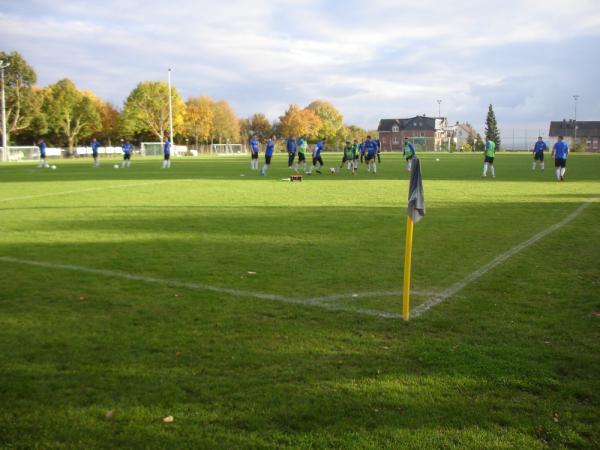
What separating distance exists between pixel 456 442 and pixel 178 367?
2.29 metres

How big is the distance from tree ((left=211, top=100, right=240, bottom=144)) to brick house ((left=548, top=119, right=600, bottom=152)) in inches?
2727

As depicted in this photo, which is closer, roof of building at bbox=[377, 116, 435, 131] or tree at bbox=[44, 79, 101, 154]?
tree at bbox=[44, 79, 101, 154]

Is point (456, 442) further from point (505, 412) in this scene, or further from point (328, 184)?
point (328, 184)

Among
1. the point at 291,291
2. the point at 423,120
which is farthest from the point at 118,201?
the point at 423,120

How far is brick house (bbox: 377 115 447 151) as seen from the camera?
436 feet

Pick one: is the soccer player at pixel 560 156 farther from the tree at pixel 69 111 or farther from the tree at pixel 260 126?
the tree at pixel 260 126

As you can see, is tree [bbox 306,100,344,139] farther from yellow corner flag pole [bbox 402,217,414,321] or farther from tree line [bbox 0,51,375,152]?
yellow corner flag pole [bbox 402,217,414,321]

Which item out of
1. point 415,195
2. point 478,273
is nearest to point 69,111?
point 478,273

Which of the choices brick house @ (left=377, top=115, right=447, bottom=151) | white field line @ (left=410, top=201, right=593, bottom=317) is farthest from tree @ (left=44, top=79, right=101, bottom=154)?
white field line @ (left=410, top=201, right=593, bottom=317)

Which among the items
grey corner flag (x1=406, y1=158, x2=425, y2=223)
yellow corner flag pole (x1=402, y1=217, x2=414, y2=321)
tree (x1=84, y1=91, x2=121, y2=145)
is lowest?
yellow corner flag pole (x1=402, y1=217, x2=414, y2=321)

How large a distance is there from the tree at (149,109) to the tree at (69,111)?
6.01 m

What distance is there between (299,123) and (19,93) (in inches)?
2500

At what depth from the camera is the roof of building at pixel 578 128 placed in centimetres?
12333

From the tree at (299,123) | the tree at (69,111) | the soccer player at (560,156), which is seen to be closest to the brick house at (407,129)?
the tree at (299,123)
